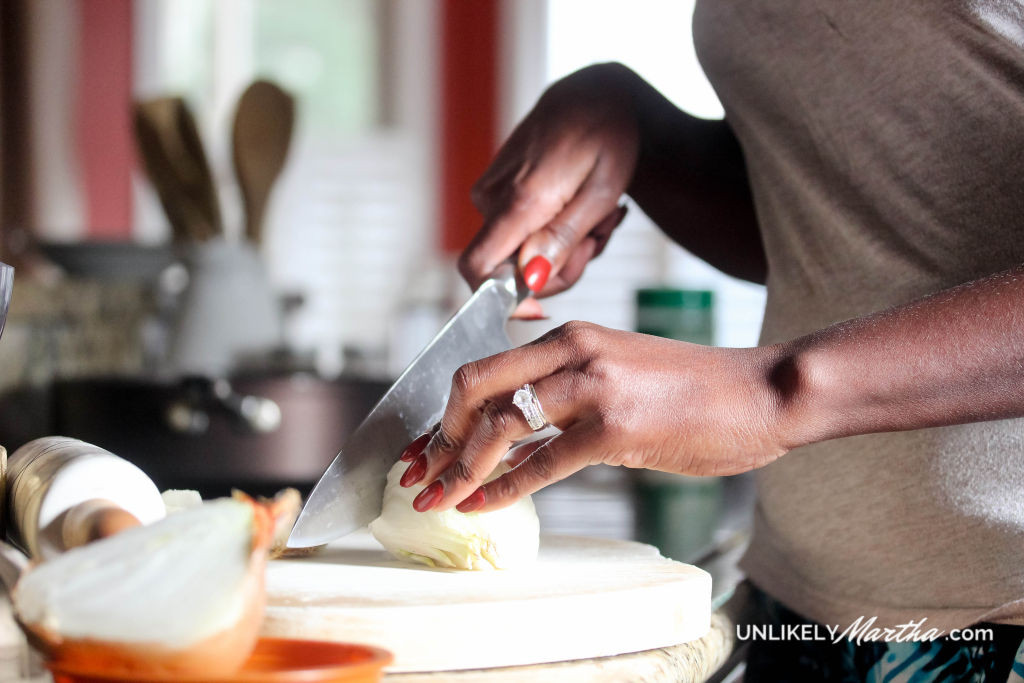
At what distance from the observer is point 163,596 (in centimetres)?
38

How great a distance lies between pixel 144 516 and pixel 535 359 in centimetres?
23

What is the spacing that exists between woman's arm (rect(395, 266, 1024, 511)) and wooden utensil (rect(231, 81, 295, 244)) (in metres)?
1.57

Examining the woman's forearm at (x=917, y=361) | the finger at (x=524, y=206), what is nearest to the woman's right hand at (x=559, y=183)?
the finger at (x=524, y=206)

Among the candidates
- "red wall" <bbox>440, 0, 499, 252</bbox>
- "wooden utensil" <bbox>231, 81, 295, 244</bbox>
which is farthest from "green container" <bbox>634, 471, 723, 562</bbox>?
"red wall" <bbox>440, 0, 499, 252</bbox>

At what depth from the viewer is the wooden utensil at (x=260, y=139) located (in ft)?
6.63

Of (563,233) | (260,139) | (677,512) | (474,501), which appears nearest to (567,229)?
(563,233)

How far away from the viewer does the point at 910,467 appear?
0.77m

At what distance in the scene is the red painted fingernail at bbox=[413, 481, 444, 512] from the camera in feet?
2.18

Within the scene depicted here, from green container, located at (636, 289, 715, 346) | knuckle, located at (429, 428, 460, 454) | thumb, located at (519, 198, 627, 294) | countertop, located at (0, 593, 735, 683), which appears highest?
thumb, located at (519, 198, 627, 294)

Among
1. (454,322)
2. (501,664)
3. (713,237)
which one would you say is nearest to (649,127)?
(713,237)

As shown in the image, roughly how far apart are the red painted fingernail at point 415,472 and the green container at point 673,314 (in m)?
0.98

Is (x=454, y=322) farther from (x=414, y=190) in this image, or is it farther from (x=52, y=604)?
(x=414, y=190)

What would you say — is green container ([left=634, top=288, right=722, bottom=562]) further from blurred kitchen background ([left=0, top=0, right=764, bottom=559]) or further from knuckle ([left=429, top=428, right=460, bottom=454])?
blurred kitchen background ([left=0, top=0, right=764, bottom=559])

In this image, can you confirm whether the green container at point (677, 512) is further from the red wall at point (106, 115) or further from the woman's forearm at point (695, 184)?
the red wall at point (106, 115)
